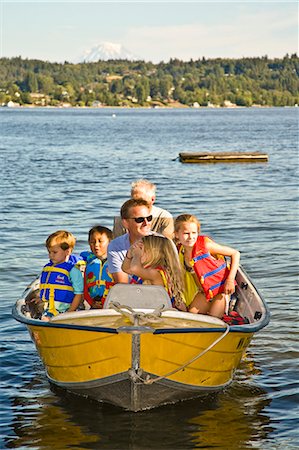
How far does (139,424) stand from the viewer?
8.13 meters

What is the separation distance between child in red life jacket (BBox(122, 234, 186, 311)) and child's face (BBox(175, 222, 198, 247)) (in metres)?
0.43

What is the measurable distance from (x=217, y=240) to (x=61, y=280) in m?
10.3

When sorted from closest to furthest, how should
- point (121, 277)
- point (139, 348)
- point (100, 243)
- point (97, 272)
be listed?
point (139, 348) < point (121, 277) < point (97, 272) < point (100, 243)

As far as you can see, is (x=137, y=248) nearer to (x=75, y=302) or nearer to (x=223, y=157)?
(x=75, y=302)

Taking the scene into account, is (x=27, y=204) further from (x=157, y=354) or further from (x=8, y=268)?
(x=157, y=354)

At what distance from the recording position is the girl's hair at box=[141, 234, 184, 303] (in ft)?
26.1

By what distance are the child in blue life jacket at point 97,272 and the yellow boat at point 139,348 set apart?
33.4 inches

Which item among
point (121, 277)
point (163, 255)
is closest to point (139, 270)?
point (163, 255)

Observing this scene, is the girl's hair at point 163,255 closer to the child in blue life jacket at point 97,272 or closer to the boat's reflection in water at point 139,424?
the child in blue life jacket at point 97,272

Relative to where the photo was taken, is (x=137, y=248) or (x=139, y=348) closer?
(x=139, y=348)

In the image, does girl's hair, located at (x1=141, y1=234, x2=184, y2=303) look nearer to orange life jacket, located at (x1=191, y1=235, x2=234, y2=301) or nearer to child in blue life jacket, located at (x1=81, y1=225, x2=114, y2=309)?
orange life jacket, located at (x1=191, y1=235, x2=234, y2=301)

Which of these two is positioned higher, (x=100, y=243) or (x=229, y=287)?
(x=100, y=243)

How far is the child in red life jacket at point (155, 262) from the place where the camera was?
313 inches

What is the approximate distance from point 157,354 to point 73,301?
1.56 m
